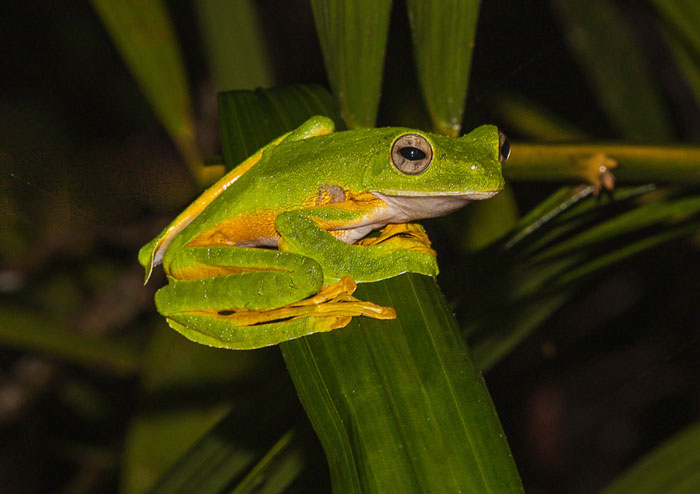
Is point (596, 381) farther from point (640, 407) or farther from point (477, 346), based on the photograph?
point (477, 346)

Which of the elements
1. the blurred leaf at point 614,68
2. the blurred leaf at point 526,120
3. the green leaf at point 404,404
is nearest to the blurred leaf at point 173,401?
the green leaf at point 404,404

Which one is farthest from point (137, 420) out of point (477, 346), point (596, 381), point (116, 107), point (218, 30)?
point (596, 381)

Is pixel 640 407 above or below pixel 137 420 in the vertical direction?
below

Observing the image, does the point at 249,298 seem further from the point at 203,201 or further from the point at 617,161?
the point at 617,161

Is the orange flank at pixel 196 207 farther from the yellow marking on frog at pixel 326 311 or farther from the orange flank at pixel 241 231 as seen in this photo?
the yellow marking on frog at pixel 326 311

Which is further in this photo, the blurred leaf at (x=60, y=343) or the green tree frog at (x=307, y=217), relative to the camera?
the blurred leaf at (x=60, y=343)

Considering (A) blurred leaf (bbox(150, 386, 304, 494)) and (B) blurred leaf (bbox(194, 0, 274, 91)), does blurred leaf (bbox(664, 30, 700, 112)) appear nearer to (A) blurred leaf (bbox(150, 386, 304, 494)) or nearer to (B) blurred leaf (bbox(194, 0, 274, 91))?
(B) blurred leaf (bbox(194, 0, 274, 91))
